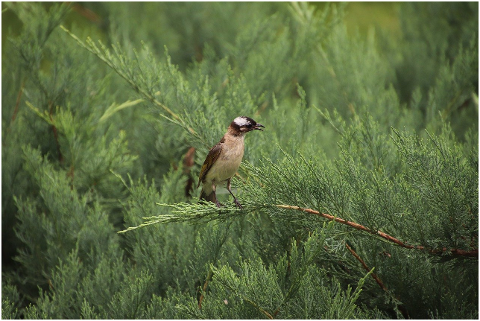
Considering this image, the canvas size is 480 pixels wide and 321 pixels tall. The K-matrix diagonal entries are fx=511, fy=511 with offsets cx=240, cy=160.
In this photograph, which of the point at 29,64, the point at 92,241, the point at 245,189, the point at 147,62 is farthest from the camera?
the point at 29,64

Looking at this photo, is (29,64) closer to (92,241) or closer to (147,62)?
(147,62)

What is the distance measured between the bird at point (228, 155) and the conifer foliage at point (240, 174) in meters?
0.05

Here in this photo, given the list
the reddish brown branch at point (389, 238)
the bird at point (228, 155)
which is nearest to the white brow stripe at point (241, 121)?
the bird at point (228, 155)

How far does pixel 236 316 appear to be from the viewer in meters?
1.41

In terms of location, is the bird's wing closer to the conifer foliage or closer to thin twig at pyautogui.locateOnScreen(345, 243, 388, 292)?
the conifer foliage

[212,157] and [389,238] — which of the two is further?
[212,157]

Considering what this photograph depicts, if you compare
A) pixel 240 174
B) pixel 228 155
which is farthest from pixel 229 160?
pixel 240 174

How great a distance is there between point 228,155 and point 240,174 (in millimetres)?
297

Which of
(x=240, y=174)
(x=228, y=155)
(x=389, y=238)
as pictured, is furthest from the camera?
(x=240, y=174)

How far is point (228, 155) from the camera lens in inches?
69.2

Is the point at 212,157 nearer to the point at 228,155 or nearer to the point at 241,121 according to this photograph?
the point at 228,155

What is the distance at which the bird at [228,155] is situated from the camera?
1755 mm

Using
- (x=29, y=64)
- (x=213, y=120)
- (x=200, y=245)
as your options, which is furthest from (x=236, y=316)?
(x=29, y=64)

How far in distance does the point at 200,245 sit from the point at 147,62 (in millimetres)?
744
